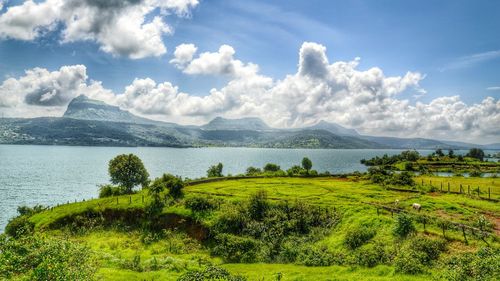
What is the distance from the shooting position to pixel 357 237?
54938 mm

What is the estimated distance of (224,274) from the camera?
118 ft

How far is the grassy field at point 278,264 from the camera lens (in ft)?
149

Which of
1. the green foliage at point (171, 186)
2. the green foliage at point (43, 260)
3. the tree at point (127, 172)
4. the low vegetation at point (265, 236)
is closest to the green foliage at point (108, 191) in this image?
Result: the tree at point (127, 172)

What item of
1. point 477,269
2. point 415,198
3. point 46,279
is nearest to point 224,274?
point 46,279

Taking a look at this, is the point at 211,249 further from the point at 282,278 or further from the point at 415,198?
the point at 415,198

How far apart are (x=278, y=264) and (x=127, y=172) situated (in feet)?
270

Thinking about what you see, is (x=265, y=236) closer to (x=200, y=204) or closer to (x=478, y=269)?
(x=200, y=204)

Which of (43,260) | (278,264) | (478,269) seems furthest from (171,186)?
(478,269)

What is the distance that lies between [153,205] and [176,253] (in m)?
18.2

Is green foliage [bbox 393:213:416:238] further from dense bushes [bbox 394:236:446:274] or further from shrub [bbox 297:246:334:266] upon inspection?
shrub [bbox 297:246:334:266]

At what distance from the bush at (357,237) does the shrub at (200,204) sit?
105ft

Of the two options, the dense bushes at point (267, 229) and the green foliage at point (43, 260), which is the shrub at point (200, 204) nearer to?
the dense bushes at point (267, 229)

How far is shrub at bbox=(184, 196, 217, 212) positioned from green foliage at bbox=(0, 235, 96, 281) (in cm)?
4372

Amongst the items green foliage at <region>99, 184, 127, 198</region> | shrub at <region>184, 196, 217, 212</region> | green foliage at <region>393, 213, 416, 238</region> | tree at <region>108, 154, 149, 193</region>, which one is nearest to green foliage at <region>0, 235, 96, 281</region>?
shrub at <region>184, 196, 217, 212</region>
